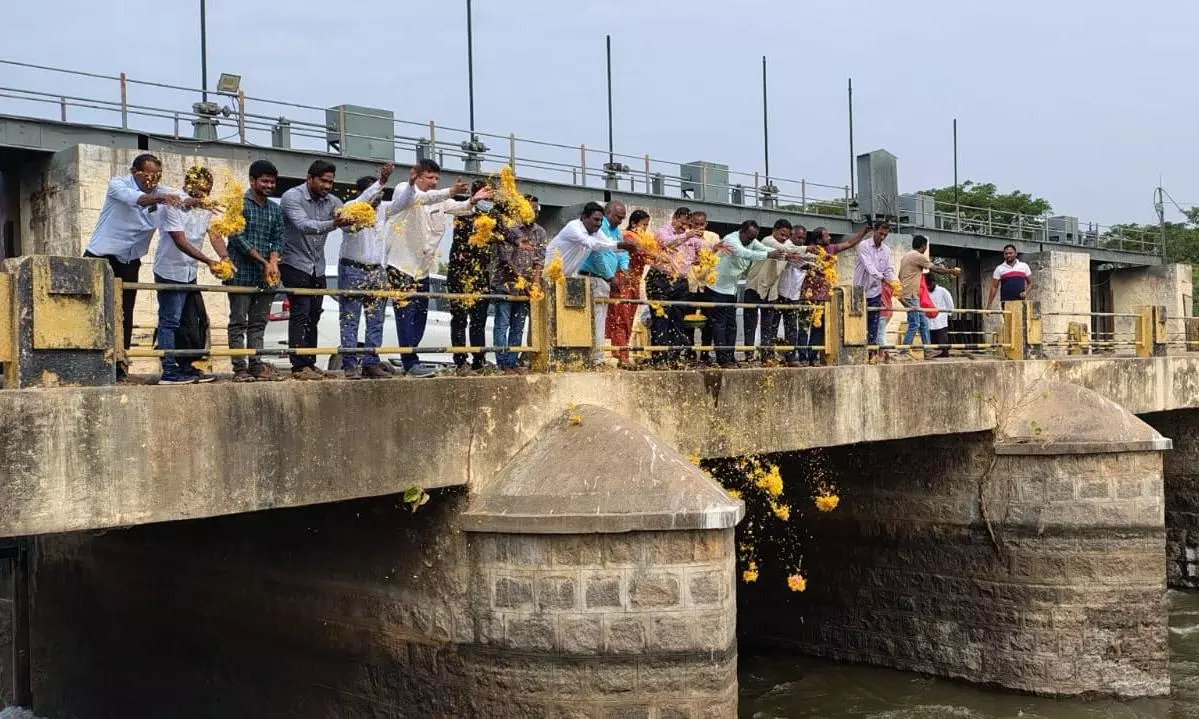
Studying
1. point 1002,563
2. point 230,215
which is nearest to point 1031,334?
point 1002,563

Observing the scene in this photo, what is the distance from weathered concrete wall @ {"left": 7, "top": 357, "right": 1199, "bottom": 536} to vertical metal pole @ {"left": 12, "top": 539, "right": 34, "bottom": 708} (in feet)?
26.4

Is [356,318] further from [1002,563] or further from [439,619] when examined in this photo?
[1002,563]

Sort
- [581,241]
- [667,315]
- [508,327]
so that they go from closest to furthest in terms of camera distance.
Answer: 1. [508,327]
2. [581,241]
3. [667,315]

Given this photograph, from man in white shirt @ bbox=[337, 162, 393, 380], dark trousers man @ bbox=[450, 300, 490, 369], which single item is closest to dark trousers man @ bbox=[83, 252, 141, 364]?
man in white shirt @ bbox=[337, 162, 393, 380]

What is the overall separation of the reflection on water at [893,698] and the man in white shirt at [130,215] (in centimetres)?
836

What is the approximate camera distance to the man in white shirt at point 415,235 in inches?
336

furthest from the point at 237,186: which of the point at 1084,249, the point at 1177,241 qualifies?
the point at 1177,241

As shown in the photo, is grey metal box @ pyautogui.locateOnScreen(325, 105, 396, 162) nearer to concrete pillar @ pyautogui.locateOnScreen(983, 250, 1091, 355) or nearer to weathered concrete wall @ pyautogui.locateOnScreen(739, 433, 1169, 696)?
weathered concrete wall @ pyautogui.locateOnScreen(739, 433, 1169, 696)

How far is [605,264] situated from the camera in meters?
10.2

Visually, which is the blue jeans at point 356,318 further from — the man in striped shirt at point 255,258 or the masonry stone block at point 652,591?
the masonry stone block at point 652,591

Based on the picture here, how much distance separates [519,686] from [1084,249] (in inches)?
1294

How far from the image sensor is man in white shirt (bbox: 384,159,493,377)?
854 centimetres

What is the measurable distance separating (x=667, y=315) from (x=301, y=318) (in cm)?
372

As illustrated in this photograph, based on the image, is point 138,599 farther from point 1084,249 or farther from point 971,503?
point 1084,249
